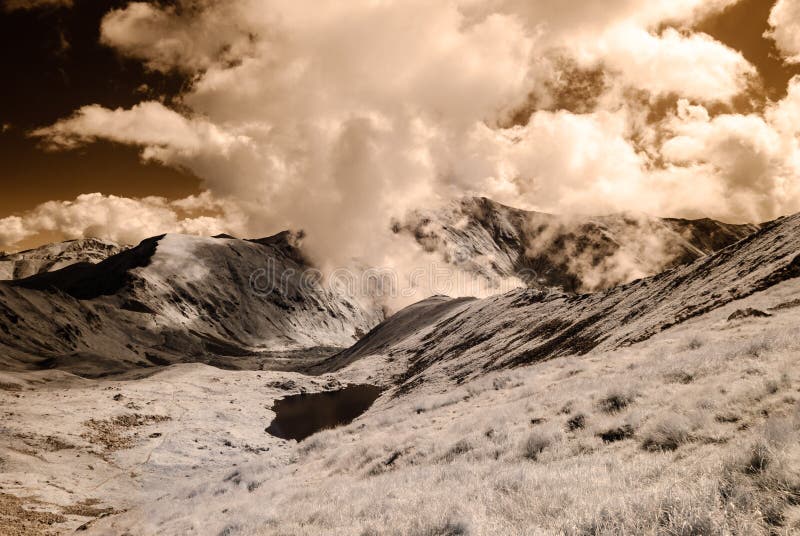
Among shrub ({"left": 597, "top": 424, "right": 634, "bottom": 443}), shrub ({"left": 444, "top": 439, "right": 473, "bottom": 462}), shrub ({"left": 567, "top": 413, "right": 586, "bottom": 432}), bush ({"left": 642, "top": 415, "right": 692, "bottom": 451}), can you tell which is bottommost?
shrub ({"left": 444, "top": 439, "right": 473, "bottom": 462})

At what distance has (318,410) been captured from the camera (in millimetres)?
69375

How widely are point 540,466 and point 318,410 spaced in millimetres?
64958

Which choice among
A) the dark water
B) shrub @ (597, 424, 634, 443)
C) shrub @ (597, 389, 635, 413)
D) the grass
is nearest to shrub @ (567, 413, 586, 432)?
the grass

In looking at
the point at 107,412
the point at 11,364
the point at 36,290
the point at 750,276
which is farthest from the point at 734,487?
the point at 36,290

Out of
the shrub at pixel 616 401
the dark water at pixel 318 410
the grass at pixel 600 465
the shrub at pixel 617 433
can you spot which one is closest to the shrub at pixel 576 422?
the grass at pixel 600 465

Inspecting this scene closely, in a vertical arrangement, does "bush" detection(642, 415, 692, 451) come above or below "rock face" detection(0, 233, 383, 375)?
below

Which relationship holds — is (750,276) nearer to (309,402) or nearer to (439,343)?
(439,343)

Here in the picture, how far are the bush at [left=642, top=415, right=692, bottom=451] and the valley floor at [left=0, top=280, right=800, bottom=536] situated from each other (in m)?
0.04

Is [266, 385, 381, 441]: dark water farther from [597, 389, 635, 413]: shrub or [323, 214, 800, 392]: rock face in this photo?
[597, 389, 635, 413]: shrub

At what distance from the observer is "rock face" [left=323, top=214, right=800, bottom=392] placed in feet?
89.5

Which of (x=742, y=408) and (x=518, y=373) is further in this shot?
(x=518, y=373)

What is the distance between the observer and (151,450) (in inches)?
1443

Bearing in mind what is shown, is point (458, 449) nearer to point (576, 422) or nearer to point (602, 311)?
point (576, 422)

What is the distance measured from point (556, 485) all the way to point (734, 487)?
269cm
